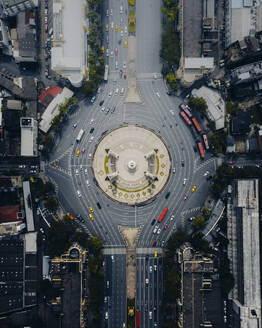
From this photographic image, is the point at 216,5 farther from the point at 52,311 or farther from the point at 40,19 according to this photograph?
the point at 52,311

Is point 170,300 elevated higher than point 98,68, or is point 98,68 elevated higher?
point 98,68

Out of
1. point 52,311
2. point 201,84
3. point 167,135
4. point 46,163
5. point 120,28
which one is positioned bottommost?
point 52,311

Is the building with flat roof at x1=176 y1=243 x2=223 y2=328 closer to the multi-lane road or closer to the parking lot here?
the multi-lane road

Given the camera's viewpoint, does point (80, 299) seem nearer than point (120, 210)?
Yes

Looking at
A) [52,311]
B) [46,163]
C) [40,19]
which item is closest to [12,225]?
[46,163]

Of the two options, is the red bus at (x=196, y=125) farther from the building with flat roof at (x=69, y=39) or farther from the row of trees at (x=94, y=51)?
the building with flat roof at (x=69, y=39)
